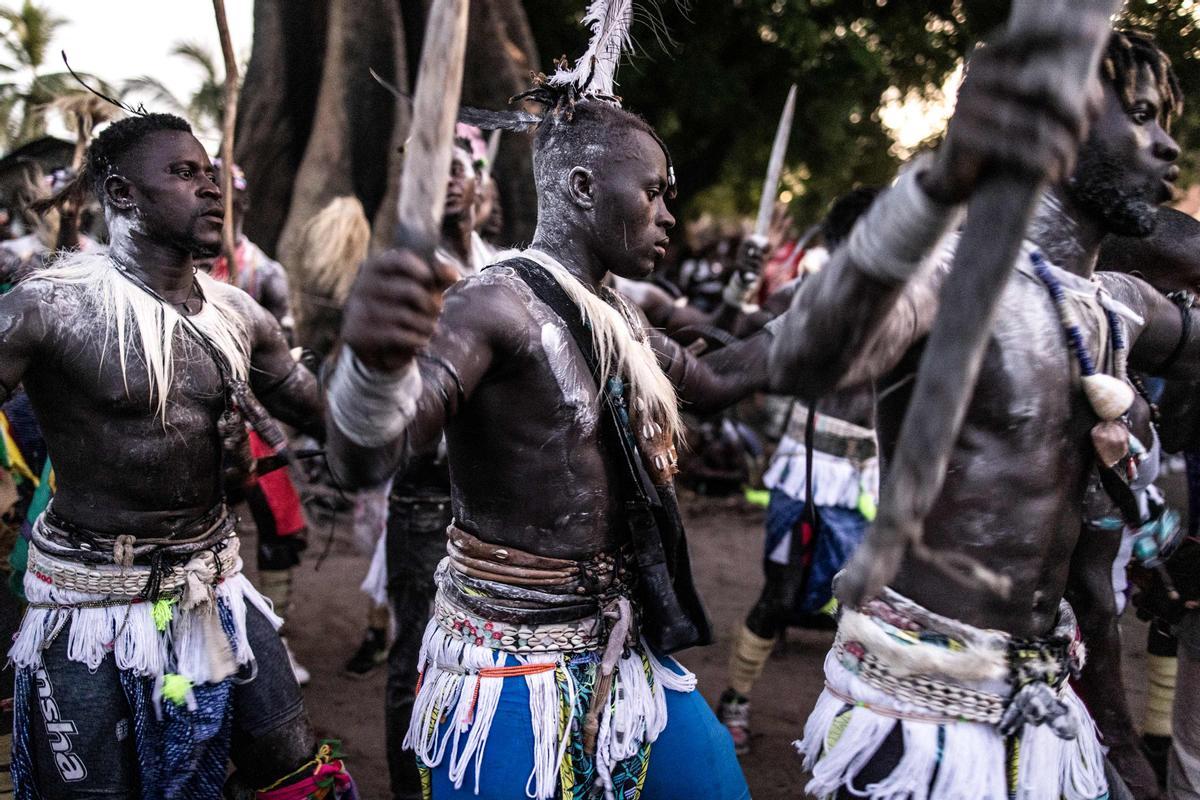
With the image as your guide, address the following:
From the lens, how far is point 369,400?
160cm

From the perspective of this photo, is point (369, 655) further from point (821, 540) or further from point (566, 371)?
point (566, 371)

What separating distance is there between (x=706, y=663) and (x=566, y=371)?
397cm

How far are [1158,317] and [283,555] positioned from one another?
13.4 feet

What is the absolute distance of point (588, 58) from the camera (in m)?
2.45

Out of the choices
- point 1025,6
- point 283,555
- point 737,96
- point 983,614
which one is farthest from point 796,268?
point 737,96

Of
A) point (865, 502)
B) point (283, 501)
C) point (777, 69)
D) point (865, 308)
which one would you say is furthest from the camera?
point (777, 69)

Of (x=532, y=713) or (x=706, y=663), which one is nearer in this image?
(x=532, y=713)

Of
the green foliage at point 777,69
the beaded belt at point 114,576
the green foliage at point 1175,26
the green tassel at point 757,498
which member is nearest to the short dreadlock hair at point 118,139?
the beaded belt at point 114,576

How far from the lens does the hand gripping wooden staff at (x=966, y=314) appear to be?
1209 millimetres

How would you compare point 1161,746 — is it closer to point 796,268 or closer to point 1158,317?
point 1158,317

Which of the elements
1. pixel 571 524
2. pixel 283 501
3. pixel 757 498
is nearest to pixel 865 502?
pixel 283 501

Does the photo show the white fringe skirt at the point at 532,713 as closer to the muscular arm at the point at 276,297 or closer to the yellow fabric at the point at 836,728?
the yellow fabric at the point at 836,728

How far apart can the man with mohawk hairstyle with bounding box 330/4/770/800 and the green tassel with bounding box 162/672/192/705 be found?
2.48ft

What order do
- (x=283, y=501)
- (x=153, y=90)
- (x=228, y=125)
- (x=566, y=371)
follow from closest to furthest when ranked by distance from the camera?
(x=566, y=371), (x=228, y=125), (x=283, y=501), (x=153, y=90)
